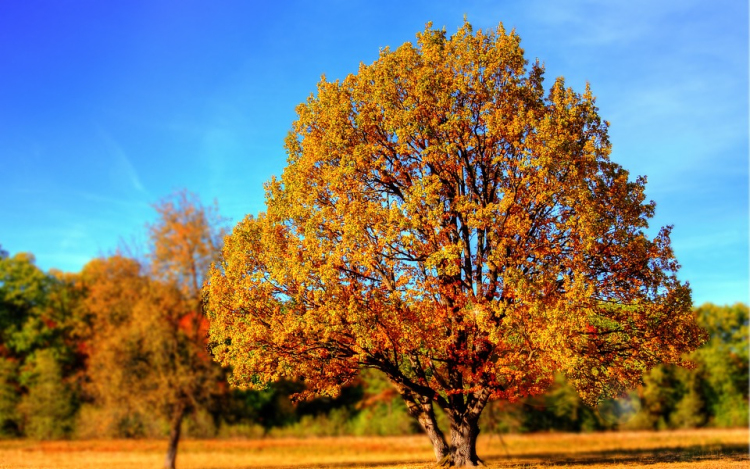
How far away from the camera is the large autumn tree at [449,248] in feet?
75.5

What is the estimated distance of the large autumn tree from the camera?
23000 millimetres

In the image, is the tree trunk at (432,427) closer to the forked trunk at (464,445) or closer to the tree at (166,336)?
the forked trunk at (464,445)

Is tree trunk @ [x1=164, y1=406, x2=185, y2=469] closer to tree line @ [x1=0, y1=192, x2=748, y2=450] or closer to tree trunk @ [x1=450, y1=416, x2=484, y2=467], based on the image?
tree line @ [x1=0, y1=192, x2=748, y2=450]

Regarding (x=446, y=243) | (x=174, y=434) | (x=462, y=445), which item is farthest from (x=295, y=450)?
(x=446, y=243)

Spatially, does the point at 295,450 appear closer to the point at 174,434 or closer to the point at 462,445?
the point at 174,434

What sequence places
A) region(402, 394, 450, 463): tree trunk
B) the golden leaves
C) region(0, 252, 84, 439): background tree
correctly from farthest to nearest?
region(0, 252, 84, 439): background tree < region(402, 394, 450, 463): tree trunk < the golden leaves

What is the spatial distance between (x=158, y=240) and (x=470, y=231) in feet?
84.3

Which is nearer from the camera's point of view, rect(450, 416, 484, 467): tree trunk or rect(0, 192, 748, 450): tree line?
rect(450, 416, 484, 467): tree trunk

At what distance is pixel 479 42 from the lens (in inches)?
1024

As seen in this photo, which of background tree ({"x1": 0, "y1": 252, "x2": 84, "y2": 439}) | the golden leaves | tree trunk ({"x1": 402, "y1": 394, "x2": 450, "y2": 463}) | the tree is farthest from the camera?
background tree ({"x1": 0, "y1": 252, "x2": 84, "y2": 439})

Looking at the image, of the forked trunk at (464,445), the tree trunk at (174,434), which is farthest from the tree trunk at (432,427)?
the tree trunk at (174,434)

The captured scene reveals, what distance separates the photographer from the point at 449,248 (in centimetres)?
2225

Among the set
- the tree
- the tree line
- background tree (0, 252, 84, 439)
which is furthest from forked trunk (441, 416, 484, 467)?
background tree (0, 252, 84, 439)

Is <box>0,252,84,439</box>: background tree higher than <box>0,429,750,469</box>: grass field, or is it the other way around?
<box>0,252,84,439</box>: background tree
